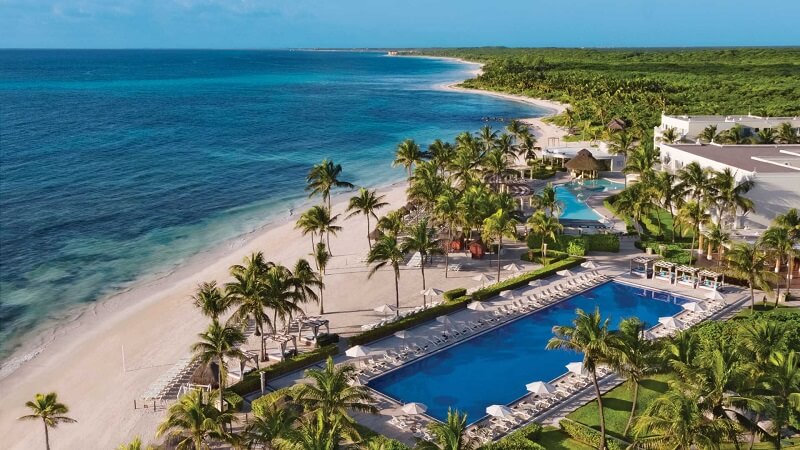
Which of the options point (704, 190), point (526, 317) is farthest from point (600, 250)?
point (526, 317)

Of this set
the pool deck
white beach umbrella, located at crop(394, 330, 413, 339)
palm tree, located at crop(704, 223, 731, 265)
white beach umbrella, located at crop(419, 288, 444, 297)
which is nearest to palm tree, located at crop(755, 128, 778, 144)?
the pool deck

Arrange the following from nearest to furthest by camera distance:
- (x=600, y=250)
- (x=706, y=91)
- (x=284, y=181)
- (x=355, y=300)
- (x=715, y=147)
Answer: (x=355, y=300)
(x=600, y=250)
(x=715, y=147)
(x=284, y=181)
(x=706, y=91)

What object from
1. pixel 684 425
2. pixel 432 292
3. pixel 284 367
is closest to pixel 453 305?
pixel 432 292

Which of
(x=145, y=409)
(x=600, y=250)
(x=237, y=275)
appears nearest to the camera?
(x=145, y=409)

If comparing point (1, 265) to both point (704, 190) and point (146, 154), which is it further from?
point (704, 190)

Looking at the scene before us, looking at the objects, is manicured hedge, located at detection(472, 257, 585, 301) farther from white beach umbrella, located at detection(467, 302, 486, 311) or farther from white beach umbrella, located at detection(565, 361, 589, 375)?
white beach umbrella, located at detection(565, 361, 589, 375)

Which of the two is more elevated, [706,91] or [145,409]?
[706,91]
